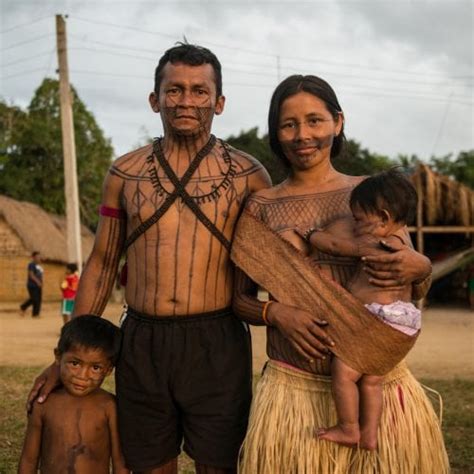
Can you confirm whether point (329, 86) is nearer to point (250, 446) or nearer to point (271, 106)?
point (271, 106)

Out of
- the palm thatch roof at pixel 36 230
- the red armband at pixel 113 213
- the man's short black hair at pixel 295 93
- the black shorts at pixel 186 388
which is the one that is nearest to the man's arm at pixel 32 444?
the black shorts at pixel 186 388

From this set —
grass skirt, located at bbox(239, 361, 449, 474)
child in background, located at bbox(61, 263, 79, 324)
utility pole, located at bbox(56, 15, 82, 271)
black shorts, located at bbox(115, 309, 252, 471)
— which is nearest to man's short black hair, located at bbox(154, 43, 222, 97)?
black shorts, located at bbox(115, 309, 252, 471)

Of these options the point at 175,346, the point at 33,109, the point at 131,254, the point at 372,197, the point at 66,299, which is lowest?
the point at 66,299

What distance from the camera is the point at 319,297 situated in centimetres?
236

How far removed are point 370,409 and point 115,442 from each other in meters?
1.07

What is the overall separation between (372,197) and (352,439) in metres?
0.78

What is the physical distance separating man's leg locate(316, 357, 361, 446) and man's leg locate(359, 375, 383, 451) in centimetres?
2

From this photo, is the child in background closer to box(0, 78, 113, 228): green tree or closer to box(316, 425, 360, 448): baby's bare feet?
box(316, 425, 360, 448): baby's bare feet

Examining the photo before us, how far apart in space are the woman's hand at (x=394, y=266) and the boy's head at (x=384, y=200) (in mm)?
92

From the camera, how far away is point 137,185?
8.74 ft

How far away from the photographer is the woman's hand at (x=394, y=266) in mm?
2207

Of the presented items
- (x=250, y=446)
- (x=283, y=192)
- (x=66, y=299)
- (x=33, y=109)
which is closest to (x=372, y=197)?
(x=283, y=192)

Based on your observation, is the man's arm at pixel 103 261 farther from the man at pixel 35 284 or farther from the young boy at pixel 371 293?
the man at pixel 35 284

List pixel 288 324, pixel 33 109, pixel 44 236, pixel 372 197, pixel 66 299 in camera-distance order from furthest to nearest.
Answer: pixel 33 109 → pixel 44 236 → pixel 66 299 → pixel 288 324 → pixel 372 197
